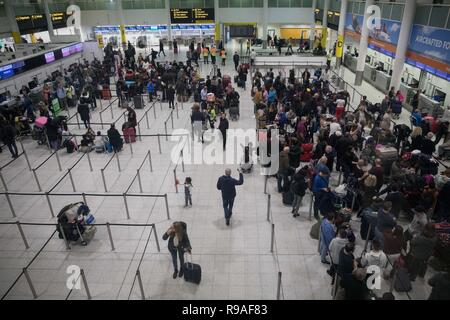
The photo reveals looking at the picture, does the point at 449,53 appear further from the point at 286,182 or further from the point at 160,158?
the point at 160,158

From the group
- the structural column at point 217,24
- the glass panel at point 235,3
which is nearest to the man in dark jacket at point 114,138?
the structural column at point 217,24

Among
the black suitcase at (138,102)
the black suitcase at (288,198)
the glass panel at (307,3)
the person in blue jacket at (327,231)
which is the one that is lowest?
the black suitcase at (288,198)

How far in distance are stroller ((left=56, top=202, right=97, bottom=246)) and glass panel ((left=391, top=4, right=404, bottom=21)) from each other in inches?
767

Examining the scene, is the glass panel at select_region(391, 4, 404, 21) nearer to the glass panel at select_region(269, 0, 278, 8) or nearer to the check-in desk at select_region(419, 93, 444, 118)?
the check-in desk at select_region(419, 93, 444, 118)

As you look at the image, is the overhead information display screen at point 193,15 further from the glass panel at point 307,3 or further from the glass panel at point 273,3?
the glass panel at point 307,3

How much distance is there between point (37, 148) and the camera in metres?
15.0

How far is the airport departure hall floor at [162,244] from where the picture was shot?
7.35 m

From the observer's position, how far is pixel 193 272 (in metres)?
7.31

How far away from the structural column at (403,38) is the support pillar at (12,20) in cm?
3337

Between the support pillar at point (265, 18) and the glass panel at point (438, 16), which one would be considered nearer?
the glass panel at point (438, 16)

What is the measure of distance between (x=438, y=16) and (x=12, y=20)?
35273 mm

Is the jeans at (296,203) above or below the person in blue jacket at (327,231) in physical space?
below
